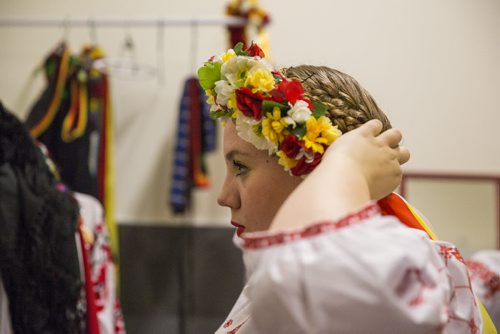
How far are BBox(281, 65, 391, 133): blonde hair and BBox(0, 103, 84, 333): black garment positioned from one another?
818 millimetres

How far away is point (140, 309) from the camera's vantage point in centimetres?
249

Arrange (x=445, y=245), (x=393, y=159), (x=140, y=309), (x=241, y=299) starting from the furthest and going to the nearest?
(x=140, y=309) < (x=241, y=299) < (x=445, y=245) < (x=393, y=159)

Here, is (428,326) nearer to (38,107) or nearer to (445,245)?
(445,245)

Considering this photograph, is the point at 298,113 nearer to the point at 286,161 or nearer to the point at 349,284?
the point at 286,161

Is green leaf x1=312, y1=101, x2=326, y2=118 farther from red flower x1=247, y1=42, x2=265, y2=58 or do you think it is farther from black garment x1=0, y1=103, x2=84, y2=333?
black garment x1=0, y1=103, x2=84, y2=333

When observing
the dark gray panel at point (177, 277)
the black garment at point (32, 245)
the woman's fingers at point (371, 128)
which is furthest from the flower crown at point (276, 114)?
the dark gray panel at point (177, 277)

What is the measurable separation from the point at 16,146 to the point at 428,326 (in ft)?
3.86

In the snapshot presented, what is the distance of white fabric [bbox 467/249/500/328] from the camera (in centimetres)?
140

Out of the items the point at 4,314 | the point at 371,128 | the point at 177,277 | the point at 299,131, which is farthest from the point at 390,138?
the point at 177,277

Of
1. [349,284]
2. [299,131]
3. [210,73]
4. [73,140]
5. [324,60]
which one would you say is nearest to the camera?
[349,284]

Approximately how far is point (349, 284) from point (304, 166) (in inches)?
11.9

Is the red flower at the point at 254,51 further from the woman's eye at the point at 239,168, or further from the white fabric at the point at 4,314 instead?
the white fabric at the point at 4,314

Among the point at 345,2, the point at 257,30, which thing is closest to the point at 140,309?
the point at 257,30

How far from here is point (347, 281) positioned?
1.50 feet
